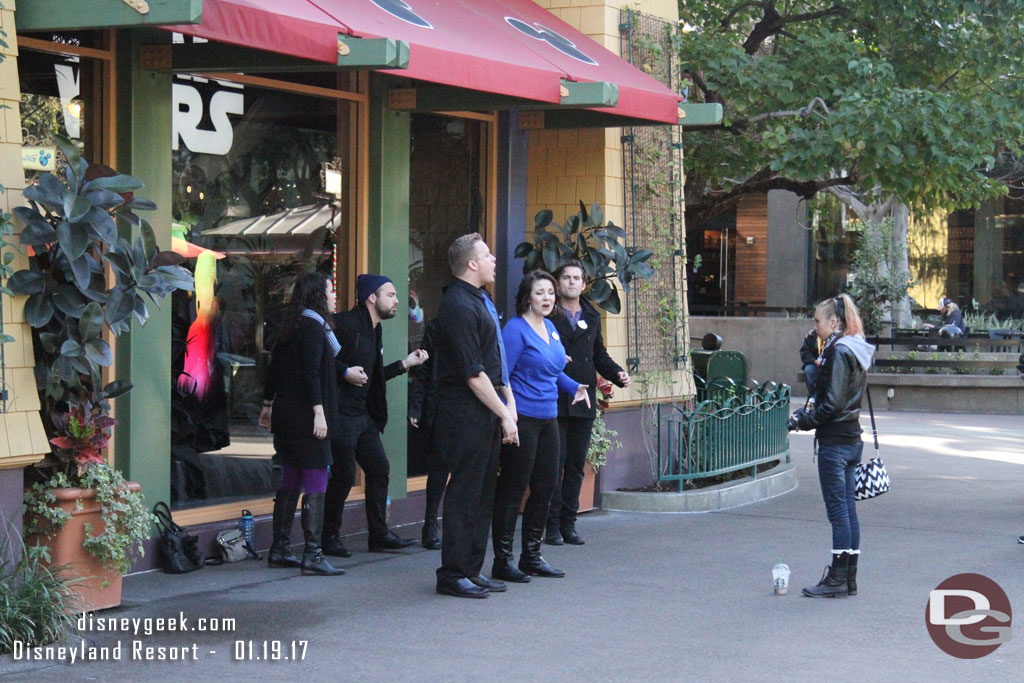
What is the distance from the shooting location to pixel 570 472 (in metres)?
9.22

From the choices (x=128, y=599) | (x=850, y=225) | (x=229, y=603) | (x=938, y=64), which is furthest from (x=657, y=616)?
(x=850, y=225)

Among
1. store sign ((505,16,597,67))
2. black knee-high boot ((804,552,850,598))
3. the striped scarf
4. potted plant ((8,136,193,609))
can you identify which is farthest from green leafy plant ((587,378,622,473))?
potted plant ((8,136,193,609))

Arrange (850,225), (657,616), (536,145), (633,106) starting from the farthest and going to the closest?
(850,225) < (536,145) < (633,106) < (657,616)

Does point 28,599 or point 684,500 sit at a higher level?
point 28,599

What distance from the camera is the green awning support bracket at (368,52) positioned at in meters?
7.18

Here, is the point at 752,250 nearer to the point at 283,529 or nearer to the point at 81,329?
the point at 283,529

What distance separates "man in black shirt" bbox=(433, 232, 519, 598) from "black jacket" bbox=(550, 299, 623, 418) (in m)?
1.75

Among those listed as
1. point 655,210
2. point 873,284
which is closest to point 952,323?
point 873,284

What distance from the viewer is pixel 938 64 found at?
569 inches

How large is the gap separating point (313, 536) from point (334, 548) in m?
0.70

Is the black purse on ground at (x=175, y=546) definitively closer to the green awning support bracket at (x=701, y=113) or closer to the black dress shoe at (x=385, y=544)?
the black dress shoe at (x=385, y=544)

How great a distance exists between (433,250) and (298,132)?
1679 mm

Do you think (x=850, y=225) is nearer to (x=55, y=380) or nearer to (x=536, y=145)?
(x=536, y=145)

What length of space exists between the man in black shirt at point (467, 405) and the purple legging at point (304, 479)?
33.3 inches
